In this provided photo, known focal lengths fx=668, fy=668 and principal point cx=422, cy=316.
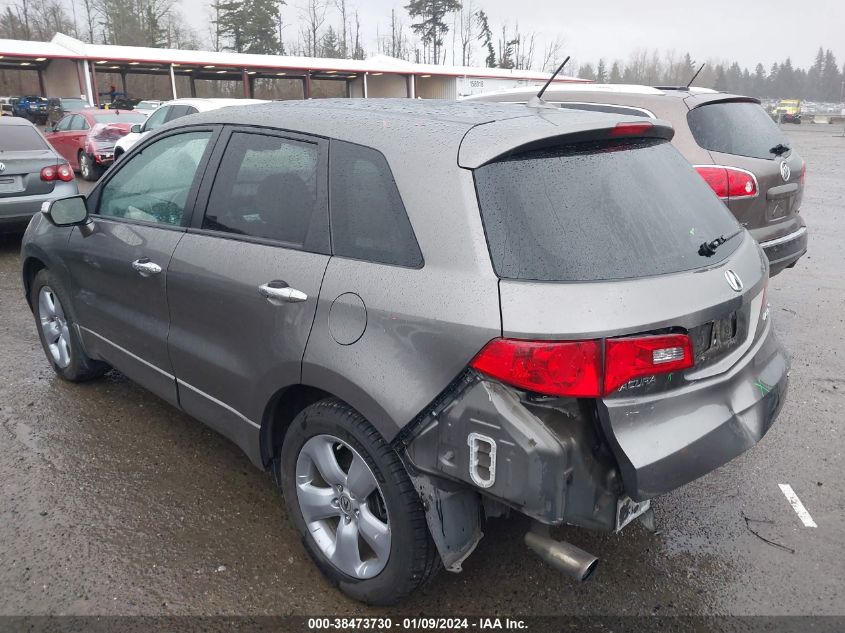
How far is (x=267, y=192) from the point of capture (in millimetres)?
2781

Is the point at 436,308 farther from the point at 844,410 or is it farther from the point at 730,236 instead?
the point at 844,410

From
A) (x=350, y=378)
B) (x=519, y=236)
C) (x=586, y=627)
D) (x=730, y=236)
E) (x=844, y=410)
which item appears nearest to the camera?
(x=519, y=236)

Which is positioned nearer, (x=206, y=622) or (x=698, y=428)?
(x=698, y=428)

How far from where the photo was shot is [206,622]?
8.00 feet

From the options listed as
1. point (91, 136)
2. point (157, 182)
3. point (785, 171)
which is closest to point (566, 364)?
point (157, 182)

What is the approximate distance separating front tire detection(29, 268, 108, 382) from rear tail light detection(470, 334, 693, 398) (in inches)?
125

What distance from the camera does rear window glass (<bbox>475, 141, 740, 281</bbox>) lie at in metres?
2.06

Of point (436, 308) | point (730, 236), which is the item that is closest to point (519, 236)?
point (436, 308)

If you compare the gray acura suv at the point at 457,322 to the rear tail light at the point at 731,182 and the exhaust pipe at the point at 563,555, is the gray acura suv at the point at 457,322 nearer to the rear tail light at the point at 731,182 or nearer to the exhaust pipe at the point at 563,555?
the exhaust pipe at the point at 563,555

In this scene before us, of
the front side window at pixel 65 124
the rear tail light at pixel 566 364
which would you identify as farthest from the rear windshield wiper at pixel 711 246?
the front side window at pixel 65 124

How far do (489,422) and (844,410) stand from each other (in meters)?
3.17

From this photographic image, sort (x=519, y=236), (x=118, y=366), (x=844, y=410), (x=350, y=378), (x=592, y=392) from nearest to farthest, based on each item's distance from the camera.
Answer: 1. (x=592, y=392)
2. (x=519, y=236)
3. (x=350, y=378)
4. (x=118, y=366)
5. (x=844, y=410)

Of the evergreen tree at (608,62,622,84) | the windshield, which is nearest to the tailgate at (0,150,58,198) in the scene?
the windshield

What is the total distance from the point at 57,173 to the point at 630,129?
25.1ft
